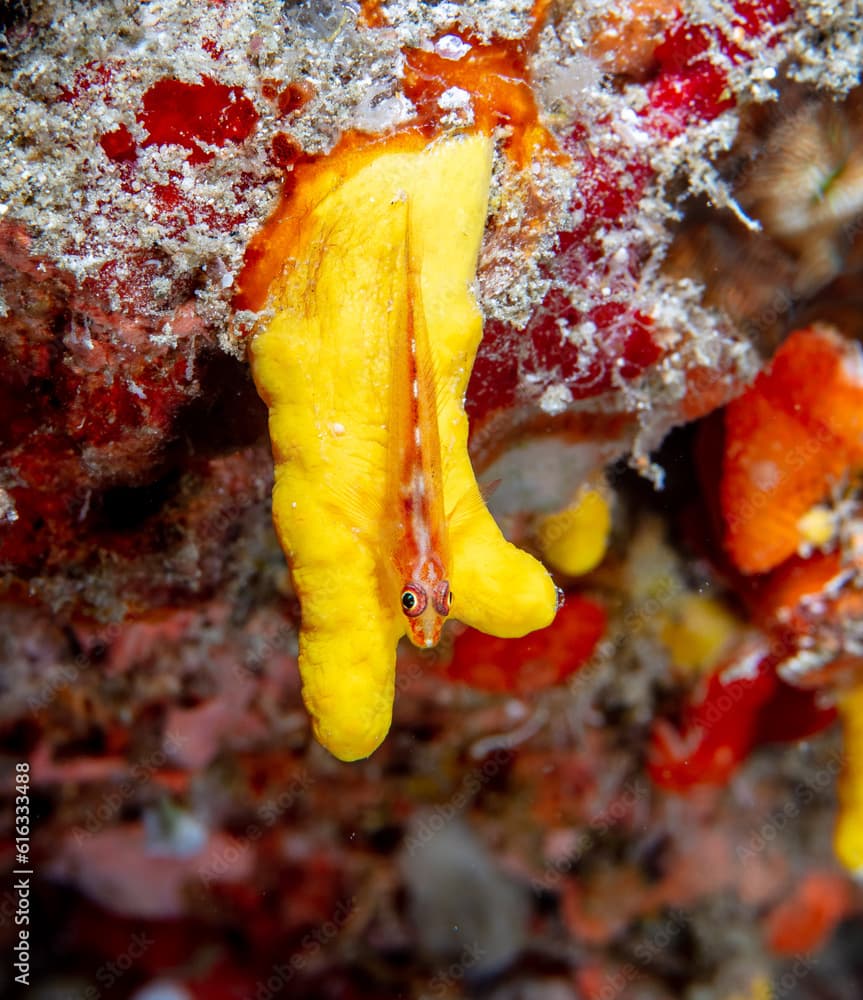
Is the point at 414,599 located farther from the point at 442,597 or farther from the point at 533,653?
the point at 533,653

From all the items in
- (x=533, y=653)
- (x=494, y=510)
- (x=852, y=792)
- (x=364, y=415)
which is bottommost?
(x=852, y=792)

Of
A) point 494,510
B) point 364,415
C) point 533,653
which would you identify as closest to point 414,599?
point 364,415

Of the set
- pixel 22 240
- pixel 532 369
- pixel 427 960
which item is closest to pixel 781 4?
pixel 532 369

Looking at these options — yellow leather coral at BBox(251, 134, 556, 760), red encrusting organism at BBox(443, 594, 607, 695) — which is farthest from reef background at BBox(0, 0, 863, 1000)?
yellow leather coral at BBox(251, 134, 556, 760)

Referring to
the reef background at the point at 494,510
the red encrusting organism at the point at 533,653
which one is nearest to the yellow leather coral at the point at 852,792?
the reef background at the point at 494,510

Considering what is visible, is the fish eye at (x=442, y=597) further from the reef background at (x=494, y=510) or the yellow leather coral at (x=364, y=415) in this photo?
the reef background at (x=494, y=510)

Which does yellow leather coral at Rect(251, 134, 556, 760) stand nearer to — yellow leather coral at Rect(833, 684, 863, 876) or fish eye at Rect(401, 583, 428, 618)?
fish eye at Rect(401, 583, 428, 618)

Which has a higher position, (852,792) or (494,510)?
(494,510)
